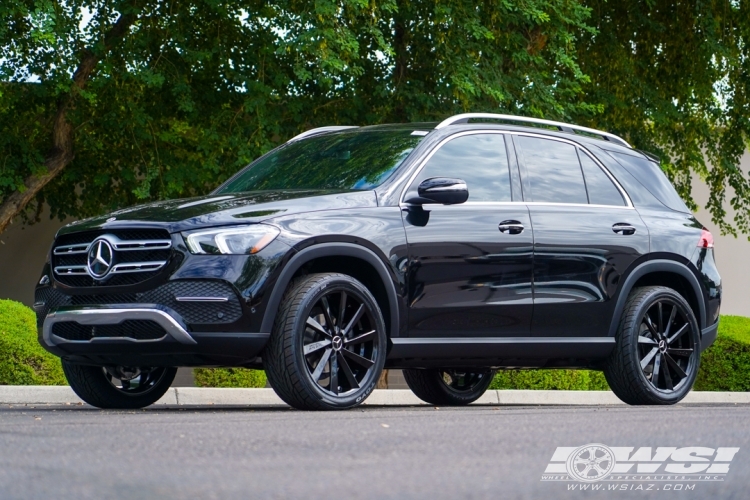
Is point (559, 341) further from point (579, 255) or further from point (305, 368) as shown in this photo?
point (305, 368)

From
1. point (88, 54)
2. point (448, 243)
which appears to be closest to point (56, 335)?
point (448, 243)

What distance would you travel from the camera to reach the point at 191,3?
16688 mm

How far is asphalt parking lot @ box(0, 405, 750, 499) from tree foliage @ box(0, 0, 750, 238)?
26.7 feet

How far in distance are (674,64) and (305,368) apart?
14671mm

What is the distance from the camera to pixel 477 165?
8.59 m

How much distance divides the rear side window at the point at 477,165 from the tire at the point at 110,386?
236 cm

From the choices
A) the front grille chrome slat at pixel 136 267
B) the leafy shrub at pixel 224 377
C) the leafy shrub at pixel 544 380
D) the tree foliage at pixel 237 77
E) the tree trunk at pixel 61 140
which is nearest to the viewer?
the front grille chrome slat at pixel 136 267

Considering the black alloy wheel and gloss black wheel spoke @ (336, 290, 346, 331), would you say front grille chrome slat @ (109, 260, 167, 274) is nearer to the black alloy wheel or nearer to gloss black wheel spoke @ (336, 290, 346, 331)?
gloss black wheel spoke @ (336, 290, 346, 331)

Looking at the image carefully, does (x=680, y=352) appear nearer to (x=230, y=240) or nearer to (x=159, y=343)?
(x=230, y=240)

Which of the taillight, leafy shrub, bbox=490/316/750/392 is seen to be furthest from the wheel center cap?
leafy shrub, bbox=490/316/750/392

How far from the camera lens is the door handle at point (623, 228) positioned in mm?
9016

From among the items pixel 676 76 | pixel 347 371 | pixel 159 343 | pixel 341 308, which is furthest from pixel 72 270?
pixel 676 76

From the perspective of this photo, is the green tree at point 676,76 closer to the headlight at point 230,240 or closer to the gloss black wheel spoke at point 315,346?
the gloss black wheel spoke at point 315,346
